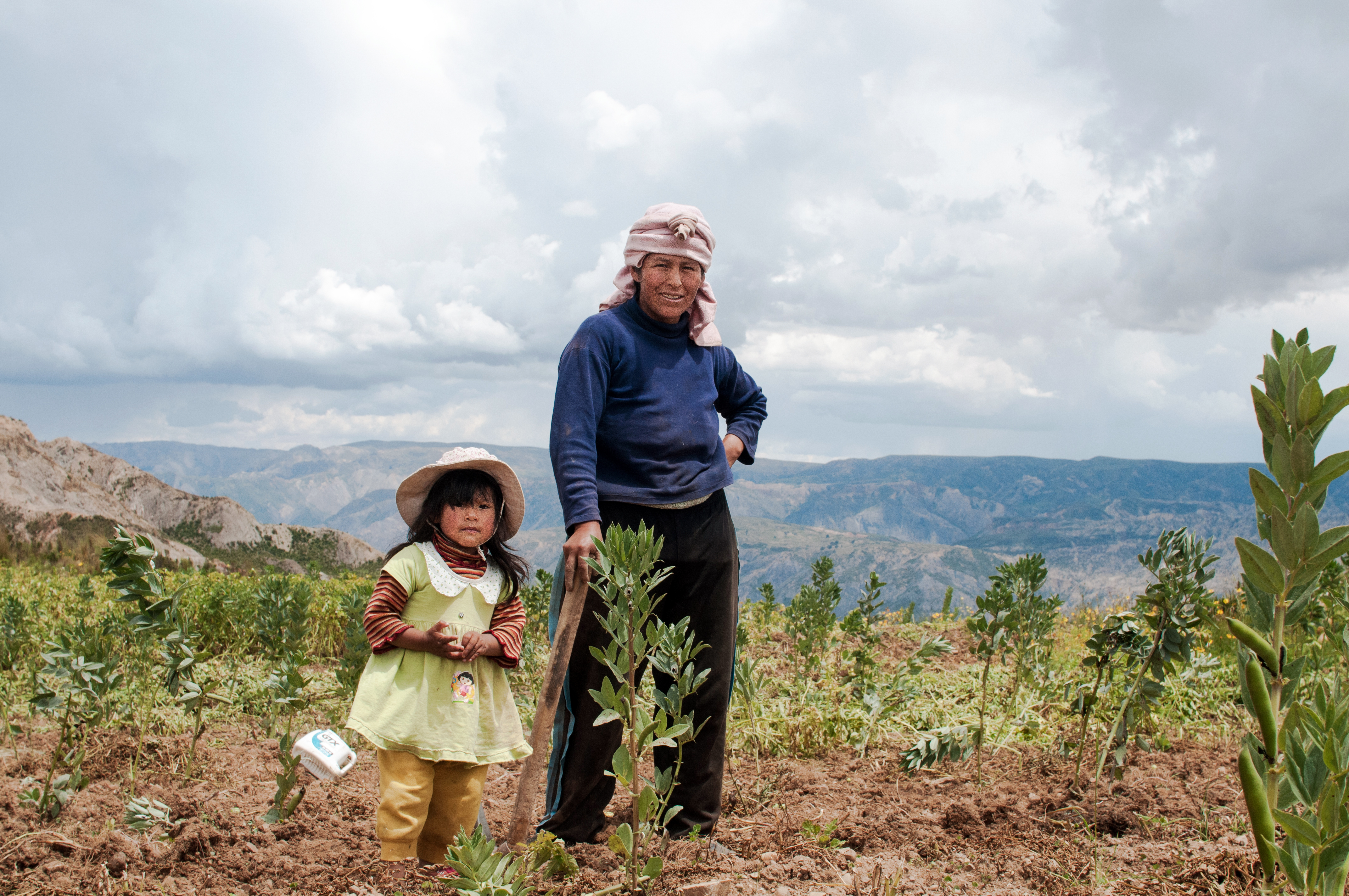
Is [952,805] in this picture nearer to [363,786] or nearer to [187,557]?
[363,786]

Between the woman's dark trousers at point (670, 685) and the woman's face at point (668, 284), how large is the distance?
29.3 inches

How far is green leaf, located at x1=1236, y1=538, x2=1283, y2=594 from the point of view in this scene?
1.01 metres

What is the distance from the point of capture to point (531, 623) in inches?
252

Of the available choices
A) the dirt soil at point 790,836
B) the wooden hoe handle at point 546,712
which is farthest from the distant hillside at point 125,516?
the wooden hoe handle at point 546,712

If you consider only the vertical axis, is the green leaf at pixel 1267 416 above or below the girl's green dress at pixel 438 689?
above

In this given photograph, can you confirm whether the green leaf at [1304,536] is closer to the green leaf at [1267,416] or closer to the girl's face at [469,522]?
the green leaf at [1267,416]

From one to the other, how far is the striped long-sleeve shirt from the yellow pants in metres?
0.38

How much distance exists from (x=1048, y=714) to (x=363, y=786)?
11.8 ft

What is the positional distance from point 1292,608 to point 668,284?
2.38 m

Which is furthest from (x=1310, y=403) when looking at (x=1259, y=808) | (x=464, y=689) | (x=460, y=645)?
(x=464, y=689)

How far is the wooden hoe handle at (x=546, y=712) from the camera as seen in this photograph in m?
2.50

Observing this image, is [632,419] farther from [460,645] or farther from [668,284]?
[460,645]

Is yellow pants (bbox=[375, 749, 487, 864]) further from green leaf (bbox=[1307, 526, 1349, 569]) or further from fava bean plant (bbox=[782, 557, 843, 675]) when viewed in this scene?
fava bean plant (bbox=[782, 557, 843, 675])

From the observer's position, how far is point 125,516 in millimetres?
23391
